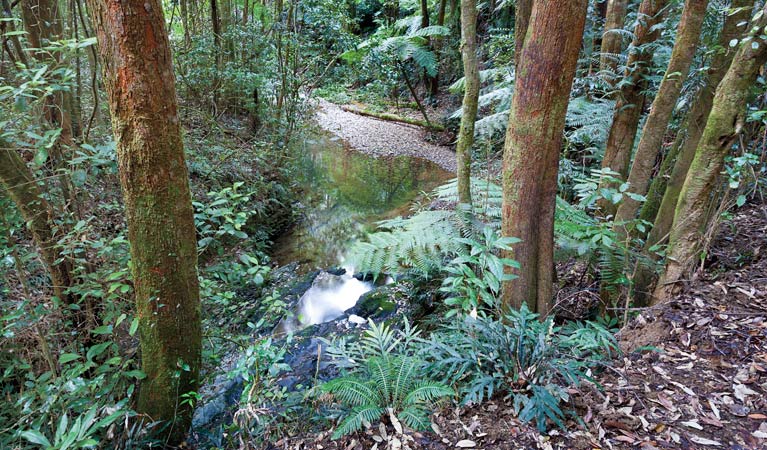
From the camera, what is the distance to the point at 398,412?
213cm

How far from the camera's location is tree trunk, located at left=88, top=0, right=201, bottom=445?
6.27ft

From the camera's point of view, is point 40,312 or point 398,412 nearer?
point 398,412

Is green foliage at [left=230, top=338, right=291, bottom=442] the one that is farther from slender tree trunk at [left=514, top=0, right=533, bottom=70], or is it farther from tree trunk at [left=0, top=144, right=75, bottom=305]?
slender tree trunk at [left=514, top=0, right=533, bottom=70]

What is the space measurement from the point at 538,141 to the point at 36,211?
308cm

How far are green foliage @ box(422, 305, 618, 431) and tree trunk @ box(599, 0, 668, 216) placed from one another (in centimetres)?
180

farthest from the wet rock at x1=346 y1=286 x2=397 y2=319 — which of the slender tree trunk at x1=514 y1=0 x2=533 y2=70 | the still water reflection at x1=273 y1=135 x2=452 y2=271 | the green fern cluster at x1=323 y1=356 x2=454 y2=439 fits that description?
the slender tree trunk at x1=514 y1=0 x2=533 y2=70

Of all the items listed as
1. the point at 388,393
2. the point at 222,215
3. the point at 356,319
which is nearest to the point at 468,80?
the point at 222,215

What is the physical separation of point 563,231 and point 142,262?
281 centimetres

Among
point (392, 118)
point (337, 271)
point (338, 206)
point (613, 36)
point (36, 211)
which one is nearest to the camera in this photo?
point (36, 211)

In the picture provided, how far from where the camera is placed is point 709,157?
2.53 metres

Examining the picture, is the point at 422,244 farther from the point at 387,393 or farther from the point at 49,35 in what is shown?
the point at 49,35

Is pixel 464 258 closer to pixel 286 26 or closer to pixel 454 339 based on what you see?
pixel 454 339

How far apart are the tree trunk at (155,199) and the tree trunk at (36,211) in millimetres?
722

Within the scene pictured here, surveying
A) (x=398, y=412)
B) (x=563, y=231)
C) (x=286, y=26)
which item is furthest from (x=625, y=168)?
(x=286, y=26)
